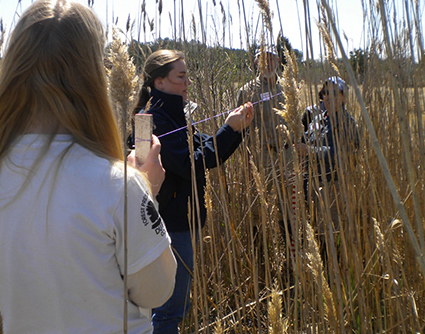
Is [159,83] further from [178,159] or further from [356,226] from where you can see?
[356,226]

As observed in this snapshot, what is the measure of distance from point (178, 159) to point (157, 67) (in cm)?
43

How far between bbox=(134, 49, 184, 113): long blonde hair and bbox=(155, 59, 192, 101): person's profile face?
0.05 feet

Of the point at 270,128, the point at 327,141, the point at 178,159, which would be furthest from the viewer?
the point at 270,128

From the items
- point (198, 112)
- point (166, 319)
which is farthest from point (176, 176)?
point (198, 112)

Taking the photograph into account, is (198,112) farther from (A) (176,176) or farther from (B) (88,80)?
(B) (88,80)

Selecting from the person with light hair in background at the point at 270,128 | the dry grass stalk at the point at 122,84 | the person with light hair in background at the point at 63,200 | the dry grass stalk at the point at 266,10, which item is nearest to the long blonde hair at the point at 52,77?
the person with light hair in background at the point at 63,200

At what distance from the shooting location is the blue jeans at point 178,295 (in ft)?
5.32

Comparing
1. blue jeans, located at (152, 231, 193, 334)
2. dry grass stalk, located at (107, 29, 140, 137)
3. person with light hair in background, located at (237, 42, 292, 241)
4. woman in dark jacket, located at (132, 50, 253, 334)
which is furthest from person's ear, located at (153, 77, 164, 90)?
dry grass stalk, located at (107, 29, 140, 137)

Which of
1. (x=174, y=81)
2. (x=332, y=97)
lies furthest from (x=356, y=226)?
(x=174, y=81)

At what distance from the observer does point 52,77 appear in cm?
77

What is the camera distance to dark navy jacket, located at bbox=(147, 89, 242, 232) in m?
1.62

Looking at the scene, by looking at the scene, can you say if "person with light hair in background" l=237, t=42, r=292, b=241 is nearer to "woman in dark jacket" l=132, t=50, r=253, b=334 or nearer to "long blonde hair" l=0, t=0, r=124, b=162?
"woman in dark jacket" l=132, t=50, r=253, b=334

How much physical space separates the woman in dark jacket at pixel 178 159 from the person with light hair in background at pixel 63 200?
0.78 metres

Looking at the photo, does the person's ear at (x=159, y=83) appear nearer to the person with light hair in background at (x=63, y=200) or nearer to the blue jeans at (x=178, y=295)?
the blue jeans at (x=178, y=295)
